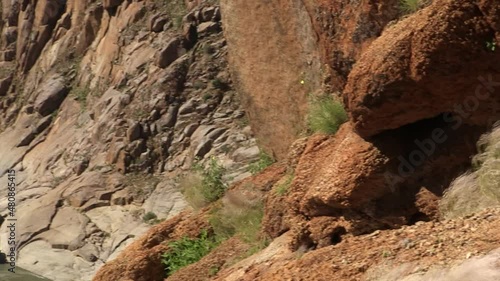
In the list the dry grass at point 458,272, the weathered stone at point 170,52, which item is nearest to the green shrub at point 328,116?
the dry grass at point 458,272

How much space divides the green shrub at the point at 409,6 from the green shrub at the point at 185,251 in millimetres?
4785

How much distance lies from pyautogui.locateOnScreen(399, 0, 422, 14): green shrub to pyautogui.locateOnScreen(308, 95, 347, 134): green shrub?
5.21ft

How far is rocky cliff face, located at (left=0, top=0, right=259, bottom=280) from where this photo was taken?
2116 centimetres

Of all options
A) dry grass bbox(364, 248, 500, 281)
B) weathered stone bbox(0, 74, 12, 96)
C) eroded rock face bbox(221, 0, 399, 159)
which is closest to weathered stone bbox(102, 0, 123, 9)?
weathered stone bbox(0, 74, 12, 96)

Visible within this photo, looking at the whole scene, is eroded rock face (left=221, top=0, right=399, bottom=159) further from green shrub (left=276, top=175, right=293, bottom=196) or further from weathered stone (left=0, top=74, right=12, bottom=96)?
weathered stone (left=0, top=74, right=12, bottom=96)

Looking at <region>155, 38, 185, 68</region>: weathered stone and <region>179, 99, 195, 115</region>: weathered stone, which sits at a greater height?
<region>155, 38, 185, 68</region>: weathered stone

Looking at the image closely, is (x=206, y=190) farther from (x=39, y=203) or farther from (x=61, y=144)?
(x=61, y=144)

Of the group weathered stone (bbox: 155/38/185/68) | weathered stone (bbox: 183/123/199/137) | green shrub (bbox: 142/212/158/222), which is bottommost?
green shrub (bbox: 142/212/158/222)

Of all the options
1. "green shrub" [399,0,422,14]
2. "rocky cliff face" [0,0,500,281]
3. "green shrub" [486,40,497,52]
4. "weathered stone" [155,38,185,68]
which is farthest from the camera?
"weathered stone" [155,38,185,68]

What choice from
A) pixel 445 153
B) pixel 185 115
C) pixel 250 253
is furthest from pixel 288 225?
pixel 185 115

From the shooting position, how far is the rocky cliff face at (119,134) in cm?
2116

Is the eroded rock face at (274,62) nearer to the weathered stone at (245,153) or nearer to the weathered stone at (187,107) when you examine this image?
the weathered stone at (245,153)

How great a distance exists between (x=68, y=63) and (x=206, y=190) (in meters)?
20.3

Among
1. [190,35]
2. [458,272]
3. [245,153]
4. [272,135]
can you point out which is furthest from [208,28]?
[458,272]
